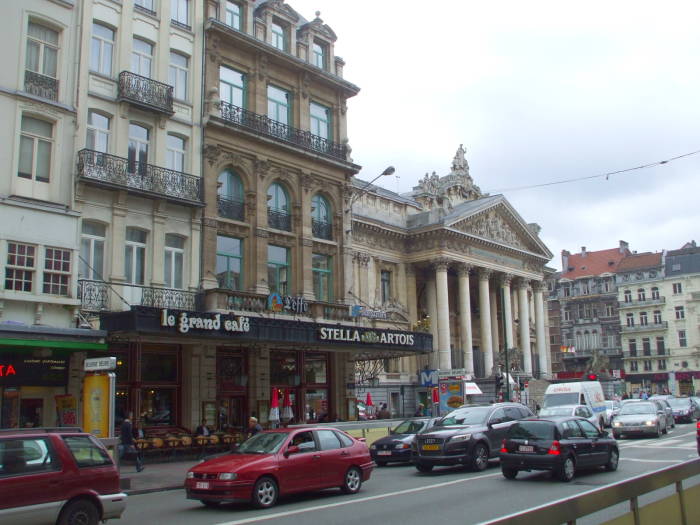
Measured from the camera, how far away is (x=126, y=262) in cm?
2606

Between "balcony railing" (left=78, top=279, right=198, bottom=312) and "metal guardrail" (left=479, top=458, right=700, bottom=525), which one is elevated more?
"balcony railing" (left=78, top=279, right=198, bottom=312)

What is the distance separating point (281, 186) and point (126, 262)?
888 centimetres

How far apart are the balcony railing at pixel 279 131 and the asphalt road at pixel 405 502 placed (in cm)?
1664

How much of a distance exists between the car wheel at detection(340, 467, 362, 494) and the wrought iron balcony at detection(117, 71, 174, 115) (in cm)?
1651

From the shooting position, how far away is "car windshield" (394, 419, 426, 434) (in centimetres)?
2381

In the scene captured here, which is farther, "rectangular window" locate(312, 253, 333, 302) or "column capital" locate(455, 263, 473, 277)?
"column capital" locate(455, 263, 473, 277)

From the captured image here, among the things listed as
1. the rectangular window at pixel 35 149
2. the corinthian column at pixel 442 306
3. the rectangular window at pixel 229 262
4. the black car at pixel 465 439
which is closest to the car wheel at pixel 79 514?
the black car at pixel 465 439

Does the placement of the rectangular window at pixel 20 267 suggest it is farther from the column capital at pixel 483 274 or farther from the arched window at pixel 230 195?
the column capital at pixel 483 274

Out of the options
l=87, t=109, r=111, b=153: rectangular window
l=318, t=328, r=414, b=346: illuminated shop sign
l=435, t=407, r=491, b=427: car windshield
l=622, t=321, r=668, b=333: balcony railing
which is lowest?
l=435, t=407, r=491, b=427: car windshield

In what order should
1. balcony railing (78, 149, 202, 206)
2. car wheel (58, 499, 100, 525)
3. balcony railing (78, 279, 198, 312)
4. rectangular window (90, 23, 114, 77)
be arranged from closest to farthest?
car wheel (58, 499, 100, 525) < balcony railing (78, 279, 198, 312) < balcony railing (78, 149, 202, 206) < rectangular window (90, 23, 114, 77)

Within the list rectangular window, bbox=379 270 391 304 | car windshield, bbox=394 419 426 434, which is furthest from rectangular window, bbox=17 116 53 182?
rectangular window, bbox=379 270 391 304

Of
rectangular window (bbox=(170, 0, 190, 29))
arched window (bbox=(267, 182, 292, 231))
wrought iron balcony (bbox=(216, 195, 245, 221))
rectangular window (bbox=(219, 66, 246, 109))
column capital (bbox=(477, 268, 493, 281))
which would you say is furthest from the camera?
column capital (bbox=(477, 268, 493, 281))

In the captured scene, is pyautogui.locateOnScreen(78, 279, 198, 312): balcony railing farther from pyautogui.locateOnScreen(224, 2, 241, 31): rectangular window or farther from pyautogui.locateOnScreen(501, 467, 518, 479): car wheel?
pyautogui.locateOnScreen(501, 467, 518, 479): car wheel

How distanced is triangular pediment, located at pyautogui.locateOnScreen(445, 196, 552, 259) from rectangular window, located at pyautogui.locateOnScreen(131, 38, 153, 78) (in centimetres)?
2766
